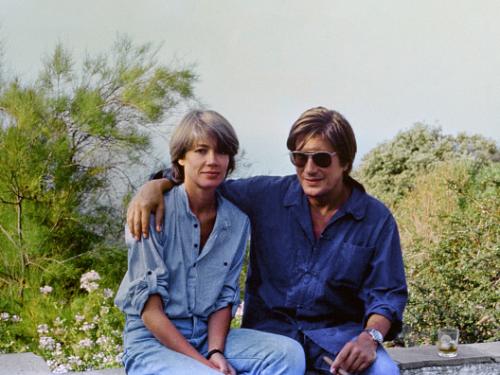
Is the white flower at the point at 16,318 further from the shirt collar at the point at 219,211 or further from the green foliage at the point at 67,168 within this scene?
the shirt collar at the point at 219,211

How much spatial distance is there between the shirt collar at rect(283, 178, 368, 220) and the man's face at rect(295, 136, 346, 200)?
7cm

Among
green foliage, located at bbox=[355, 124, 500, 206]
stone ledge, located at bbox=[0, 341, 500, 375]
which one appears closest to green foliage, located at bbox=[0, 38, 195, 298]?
stone ledge, located at bbox=[0, 341, 500, 375]

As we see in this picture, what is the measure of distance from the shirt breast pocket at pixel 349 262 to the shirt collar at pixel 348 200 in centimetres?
12

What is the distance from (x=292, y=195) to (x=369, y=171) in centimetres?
883

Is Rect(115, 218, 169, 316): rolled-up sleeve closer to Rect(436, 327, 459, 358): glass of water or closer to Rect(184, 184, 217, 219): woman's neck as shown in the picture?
Rect(184, 184, 217, 219): woman's neck

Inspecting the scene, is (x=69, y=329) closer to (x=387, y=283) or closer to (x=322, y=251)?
(x=322, y=251)

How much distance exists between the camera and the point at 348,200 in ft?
9.84

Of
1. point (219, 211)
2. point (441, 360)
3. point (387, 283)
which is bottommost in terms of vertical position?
point (441, 360)

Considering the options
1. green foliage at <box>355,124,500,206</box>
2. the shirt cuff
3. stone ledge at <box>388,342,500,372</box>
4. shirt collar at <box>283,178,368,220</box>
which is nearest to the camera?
the shirt cuff

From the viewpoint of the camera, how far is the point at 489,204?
5.87 metres

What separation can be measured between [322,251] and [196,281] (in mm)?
483

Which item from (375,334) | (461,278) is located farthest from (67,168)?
(375,334)

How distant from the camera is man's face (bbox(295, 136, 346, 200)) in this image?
2879 mm

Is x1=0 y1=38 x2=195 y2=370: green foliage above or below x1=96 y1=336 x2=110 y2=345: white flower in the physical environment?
above
